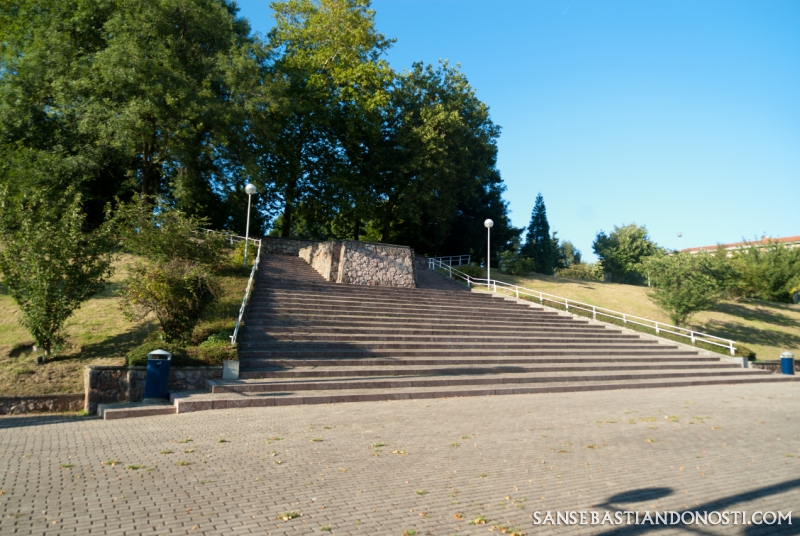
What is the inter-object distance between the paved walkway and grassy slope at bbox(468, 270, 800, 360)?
1826cm

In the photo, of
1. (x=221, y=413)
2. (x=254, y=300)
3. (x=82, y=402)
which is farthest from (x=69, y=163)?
(x=221, y=413)

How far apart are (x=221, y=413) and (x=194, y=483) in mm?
4296

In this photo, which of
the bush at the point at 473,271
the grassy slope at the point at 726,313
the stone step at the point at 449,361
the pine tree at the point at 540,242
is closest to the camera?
the stone step at the point at 449,361

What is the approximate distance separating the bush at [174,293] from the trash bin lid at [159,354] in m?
2.32

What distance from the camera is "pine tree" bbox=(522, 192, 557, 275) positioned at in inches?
2043

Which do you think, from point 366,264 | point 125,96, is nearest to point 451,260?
point 366,264

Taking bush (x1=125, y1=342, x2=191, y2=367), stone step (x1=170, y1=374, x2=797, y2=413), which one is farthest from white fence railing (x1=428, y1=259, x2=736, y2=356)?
bush (x1=125, y1=342, x2=191, y2=367)

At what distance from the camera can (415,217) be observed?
113 feet

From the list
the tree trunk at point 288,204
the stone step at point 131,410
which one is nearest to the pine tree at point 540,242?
the tree trunk at point 288,204

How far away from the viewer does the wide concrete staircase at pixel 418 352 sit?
11.9 m

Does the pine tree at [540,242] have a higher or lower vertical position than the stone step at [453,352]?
higher

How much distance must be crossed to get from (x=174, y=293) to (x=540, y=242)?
45653 millimetres

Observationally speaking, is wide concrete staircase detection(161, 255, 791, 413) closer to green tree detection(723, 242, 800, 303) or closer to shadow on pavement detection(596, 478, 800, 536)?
shadow on pavement detection(596, 478, 800, 536)

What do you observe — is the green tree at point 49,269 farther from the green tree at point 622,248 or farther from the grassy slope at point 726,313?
the green tree at point 622,248
